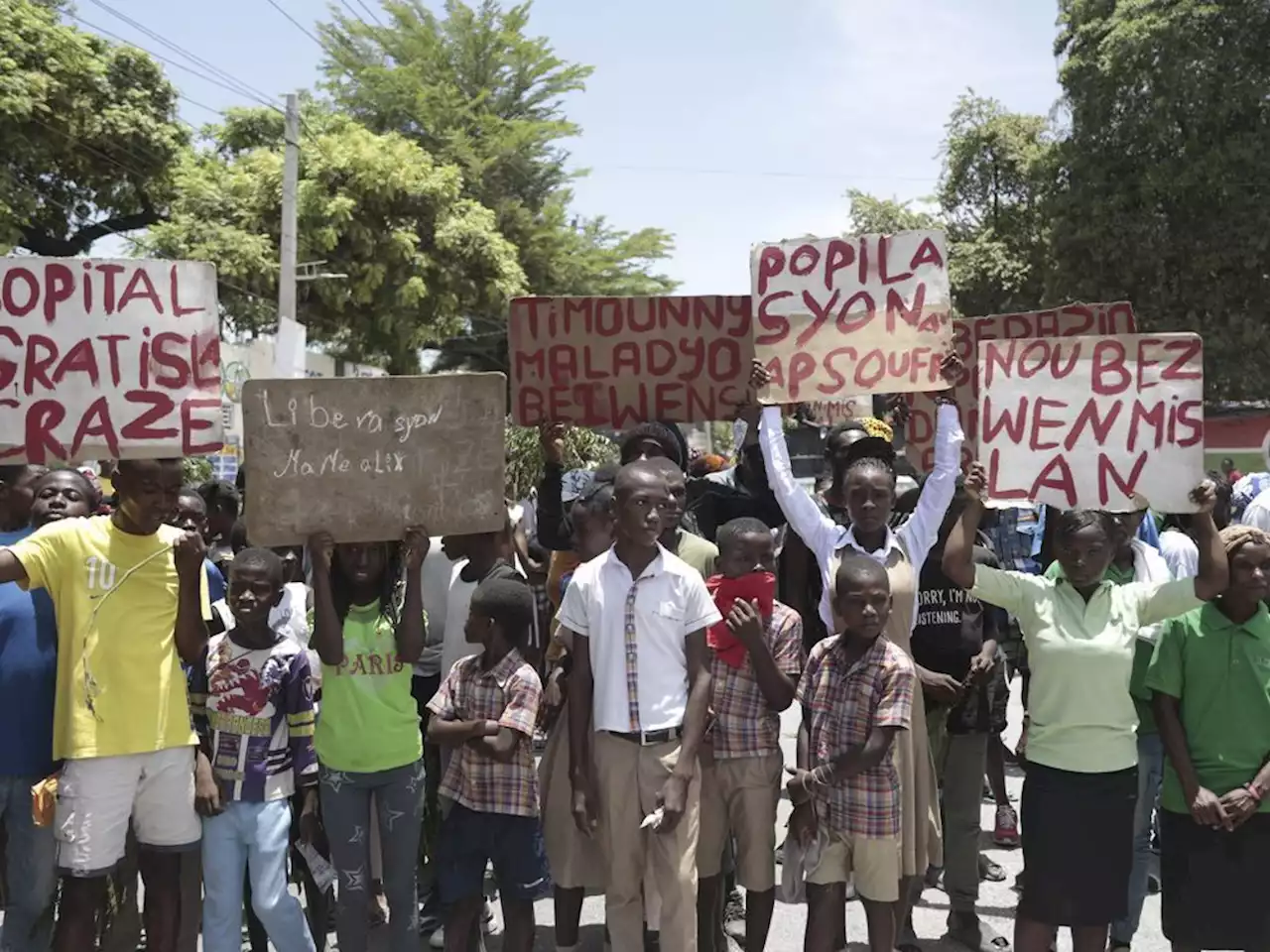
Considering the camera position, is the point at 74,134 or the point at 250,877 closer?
the point at 250,877

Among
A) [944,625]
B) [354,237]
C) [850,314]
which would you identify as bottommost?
[944,625]

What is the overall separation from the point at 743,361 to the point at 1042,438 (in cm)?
153

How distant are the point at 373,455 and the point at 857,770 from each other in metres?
1.88

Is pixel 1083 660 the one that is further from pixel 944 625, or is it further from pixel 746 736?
pixel 746 736

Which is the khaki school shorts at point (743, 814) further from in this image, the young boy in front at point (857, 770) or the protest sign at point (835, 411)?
the protest sign at point (835, 411)

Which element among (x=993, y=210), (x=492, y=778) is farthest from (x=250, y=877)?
(x=993, y=210)

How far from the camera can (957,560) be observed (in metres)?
3.76

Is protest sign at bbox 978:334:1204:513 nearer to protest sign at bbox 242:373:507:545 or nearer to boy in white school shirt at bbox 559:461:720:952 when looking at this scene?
boy in white school shirt at bbox 559:461:720:952

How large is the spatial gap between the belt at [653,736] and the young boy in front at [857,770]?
43cm

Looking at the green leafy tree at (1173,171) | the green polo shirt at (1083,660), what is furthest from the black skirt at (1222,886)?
the green leafy tree at (1173,171)

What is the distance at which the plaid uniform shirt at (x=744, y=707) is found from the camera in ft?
12.7

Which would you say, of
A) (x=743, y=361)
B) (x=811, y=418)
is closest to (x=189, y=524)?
(x=743, y=361)

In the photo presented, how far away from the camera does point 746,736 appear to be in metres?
3.88

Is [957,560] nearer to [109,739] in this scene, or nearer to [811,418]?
[109,739]
